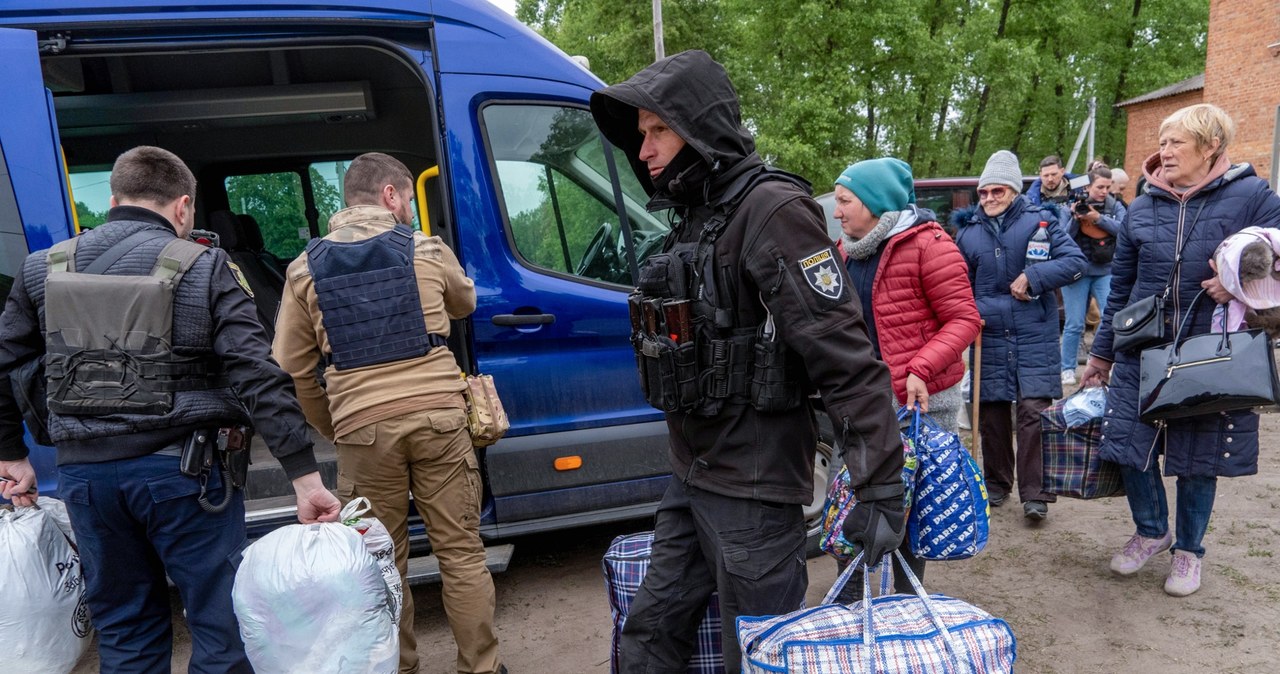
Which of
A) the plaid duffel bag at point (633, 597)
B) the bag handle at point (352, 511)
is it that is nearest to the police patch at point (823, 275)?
the plaid duffel bag at point (633, 597)

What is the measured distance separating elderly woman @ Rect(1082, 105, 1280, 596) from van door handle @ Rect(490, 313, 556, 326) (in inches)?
92.7

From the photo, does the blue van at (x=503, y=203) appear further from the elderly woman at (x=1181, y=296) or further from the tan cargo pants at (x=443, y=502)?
the elderly woman at (x=1181, y=296)

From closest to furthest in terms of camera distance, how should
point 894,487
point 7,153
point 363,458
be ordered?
point 894,487 → point 363,458 → point 7,153

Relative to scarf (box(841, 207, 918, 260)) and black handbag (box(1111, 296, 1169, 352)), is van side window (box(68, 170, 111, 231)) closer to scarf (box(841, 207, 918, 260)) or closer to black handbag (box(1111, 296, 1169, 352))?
scarf (box(841, 207, 918, 260))

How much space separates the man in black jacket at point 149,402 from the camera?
6.92 feet

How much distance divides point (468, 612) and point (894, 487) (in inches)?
63.2

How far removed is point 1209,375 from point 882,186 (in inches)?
54.0

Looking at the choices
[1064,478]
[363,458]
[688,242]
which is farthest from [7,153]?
[1064,478]

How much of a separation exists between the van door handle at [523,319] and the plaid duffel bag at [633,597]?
1086 millimetres

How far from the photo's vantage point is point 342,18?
9.84ft

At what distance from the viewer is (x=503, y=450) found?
10.8 feet

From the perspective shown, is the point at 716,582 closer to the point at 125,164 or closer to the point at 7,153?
the point at 125,164

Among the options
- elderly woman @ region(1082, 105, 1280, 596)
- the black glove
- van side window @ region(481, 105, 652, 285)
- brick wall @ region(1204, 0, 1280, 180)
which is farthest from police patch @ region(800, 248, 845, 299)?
brick wall @ region(1204, 0, 1280, 180)

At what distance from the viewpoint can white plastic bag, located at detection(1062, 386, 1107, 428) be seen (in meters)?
3.39
